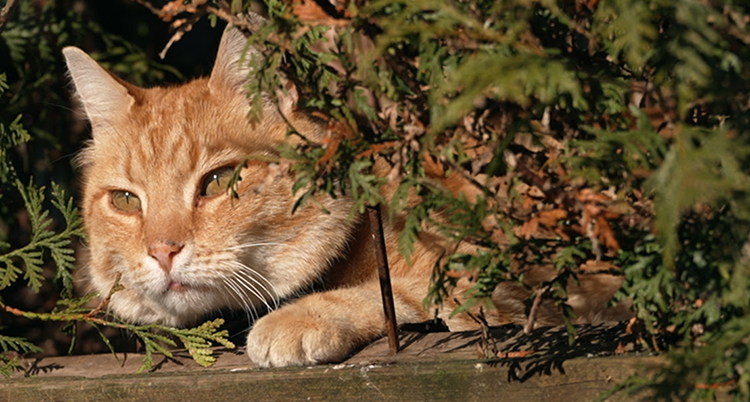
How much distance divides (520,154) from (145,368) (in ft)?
3.95

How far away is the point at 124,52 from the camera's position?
12.4 feet

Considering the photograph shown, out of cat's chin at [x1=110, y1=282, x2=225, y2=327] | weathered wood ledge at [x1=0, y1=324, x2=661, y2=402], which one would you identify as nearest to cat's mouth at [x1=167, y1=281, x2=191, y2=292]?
cat's chin at [x1=110, y1=282, x2=225, y2=327]

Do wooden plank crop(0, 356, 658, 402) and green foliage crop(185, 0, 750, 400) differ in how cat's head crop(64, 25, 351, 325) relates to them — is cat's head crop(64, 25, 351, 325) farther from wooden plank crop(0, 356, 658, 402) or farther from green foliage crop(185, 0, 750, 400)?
green foliage crop(185, 0, 750, 400)

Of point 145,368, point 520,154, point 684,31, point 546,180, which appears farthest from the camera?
point 145,368

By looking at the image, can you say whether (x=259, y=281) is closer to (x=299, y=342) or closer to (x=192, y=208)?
(x=192, y=208)

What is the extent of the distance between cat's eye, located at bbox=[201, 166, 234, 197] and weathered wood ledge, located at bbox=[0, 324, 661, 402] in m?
0.55

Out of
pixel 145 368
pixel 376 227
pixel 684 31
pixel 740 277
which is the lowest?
pixel 145 368

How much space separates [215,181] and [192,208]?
0.13 m

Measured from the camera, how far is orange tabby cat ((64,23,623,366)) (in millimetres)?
2420

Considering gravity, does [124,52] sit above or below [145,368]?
above

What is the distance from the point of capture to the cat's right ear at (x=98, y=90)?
9.33ft

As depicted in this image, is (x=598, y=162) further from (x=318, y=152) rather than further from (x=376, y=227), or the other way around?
(x=376, y=227)

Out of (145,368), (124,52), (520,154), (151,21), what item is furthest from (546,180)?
(151,21)

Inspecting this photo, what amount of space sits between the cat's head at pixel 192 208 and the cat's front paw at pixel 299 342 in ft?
1.07
